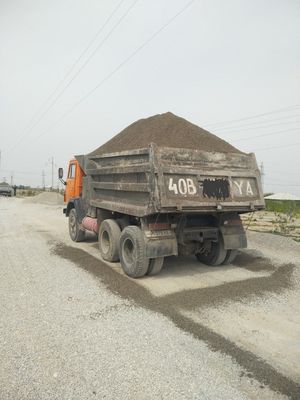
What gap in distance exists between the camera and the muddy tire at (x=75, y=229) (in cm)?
1033

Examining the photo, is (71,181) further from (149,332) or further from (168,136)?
(149,332)

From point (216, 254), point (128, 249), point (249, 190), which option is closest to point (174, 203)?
point (128, 249)

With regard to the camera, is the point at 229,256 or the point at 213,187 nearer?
the point at 213,187

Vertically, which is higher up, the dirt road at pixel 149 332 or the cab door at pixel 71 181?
the cab door at pixel 71 181

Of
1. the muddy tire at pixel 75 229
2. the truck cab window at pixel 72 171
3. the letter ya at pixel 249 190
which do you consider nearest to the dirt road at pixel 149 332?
the letter ya at pixel 249 190

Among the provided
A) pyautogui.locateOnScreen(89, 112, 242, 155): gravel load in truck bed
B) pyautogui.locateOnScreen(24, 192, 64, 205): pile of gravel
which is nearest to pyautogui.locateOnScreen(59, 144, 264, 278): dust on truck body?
pyautogui.locateOnScreen(89, 112, 242, 155): gravel load in truck bed

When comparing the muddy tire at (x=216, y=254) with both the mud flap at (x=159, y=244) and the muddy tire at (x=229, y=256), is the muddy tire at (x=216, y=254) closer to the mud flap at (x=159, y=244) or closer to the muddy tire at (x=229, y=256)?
the muddy tire at (x=229, y=256)

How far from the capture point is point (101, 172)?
8.34 m

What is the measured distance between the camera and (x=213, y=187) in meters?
6.59

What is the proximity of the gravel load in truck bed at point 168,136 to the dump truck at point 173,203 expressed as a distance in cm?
105

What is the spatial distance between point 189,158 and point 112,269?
9.31 feet

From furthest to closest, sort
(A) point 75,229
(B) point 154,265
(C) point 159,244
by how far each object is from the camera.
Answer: (A) point 75,229 → (B) point 154,265 → (C) point 159,244

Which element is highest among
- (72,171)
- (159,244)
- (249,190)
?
(72,171)

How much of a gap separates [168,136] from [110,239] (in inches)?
111
